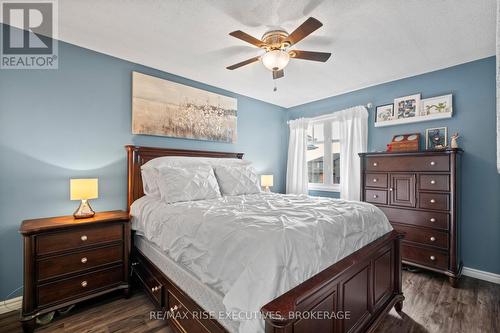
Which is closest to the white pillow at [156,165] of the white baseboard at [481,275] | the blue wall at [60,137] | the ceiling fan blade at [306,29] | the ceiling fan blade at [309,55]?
the blue wall at [60,137]

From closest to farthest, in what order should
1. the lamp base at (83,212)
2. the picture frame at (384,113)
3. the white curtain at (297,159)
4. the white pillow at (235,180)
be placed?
1. the lamp base at (83,212)
2. the white pillow at (235,180)
3. the picture frame at (384,113)
4. the white curtain at (297,159)

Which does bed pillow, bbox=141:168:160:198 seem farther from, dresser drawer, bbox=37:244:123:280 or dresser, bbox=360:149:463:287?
dresser, bbox=360:149:463:287

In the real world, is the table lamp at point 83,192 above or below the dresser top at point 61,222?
above

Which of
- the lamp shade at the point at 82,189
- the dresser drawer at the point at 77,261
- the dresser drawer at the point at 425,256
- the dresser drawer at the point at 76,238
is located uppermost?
the lamp shade at the point at 82,189

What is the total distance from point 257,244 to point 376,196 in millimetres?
2548

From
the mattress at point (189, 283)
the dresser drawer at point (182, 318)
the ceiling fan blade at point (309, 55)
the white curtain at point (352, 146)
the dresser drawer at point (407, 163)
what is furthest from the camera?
the white curtain at point (352, 146)

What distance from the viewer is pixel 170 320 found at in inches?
65.4

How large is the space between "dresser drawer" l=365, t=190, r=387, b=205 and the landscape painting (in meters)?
2.22

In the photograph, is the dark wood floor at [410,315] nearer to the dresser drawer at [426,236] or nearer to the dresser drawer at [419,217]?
the dresser drawer at [426,236]

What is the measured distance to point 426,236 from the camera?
2607 mm

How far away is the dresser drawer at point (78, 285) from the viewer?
1.78 meters

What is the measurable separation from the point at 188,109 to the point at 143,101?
0.61m

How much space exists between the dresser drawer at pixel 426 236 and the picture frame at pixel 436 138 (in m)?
1.05

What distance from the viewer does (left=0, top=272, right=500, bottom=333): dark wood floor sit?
1764mm
